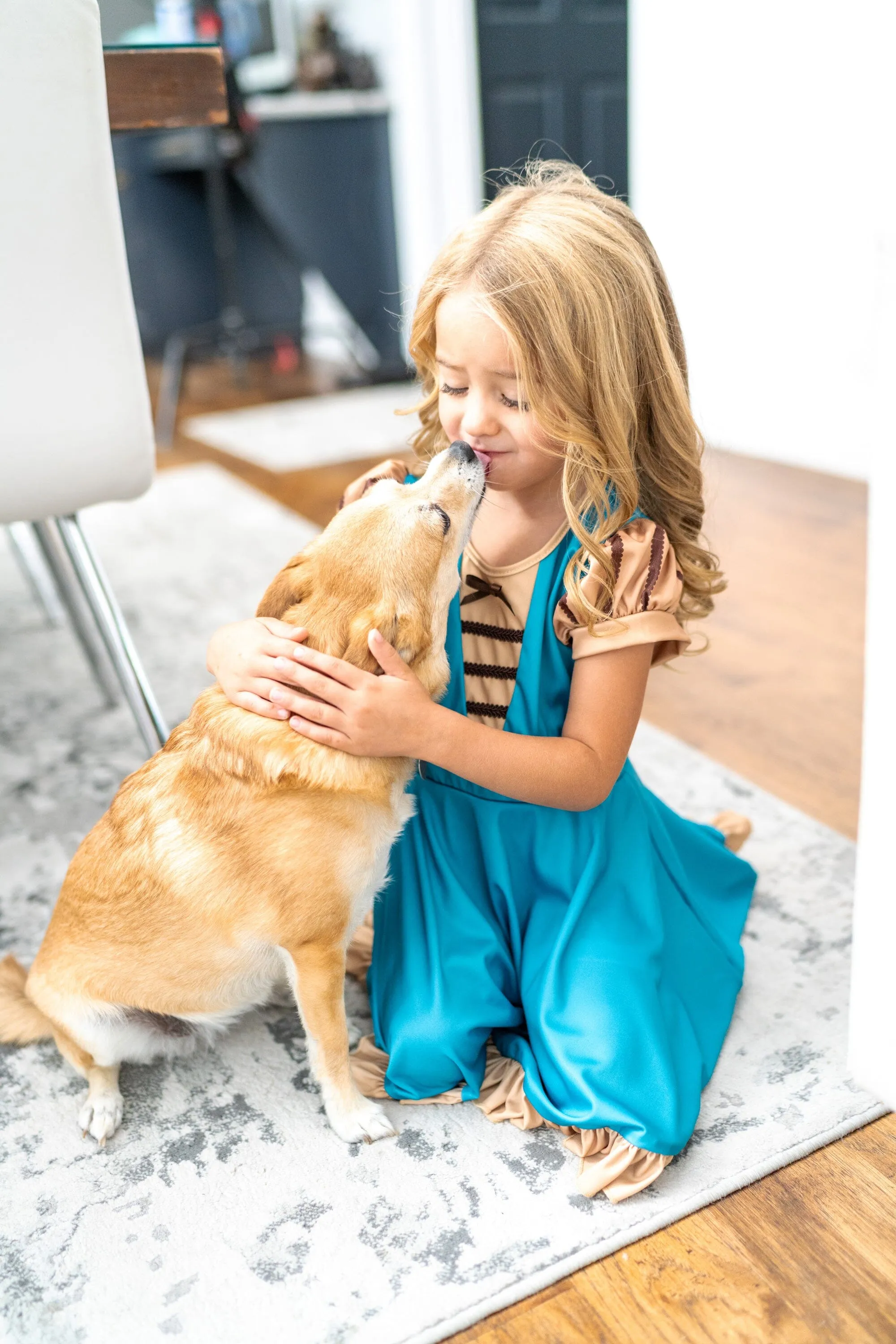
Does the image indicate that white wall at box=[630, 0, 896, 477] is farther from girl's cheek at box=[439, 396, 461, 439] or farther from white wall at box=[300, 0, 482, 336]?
girl's cheek at box=[439, 396, 461, 439]

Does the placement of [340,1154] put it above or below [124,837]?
below

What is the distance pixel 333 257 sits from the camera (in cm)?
496

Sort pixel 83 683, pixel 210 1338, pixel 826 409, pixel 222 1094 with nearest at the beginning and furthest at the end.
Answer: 1. pixel 210 1338
2. pixel 222 1094
3. pixel 83 683
4. pixel 826 409

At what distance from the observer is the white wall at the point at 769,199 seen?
2.93 meters

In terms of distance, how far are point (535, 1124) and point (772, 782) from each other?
2.55 feet

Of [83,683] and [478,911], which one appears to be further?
[83,683]

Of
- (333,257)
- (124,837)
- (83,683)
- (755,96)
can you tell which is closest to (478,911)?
(124,837)

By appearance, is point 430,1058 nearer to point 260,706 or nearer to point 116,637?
point 260,706

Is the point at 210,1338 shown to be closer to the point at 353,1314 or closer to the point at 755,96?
the point at 353,1314

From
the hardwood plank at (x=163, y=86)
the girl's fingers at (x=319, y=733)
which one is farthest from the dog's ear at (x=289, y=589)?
the hardwood plank at (x=163, y=86)

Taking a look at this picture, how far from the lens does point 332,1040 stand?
3.44 feet

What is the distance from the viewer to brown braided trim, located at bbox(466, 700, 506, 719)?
3.84ft

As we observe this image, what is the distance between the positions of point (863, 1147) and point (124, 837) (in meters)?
0.77

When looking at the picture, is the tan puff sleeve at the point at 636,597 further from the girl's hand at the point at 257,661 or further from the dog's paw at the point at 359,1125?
the dog's paw at the point at 359,1125
